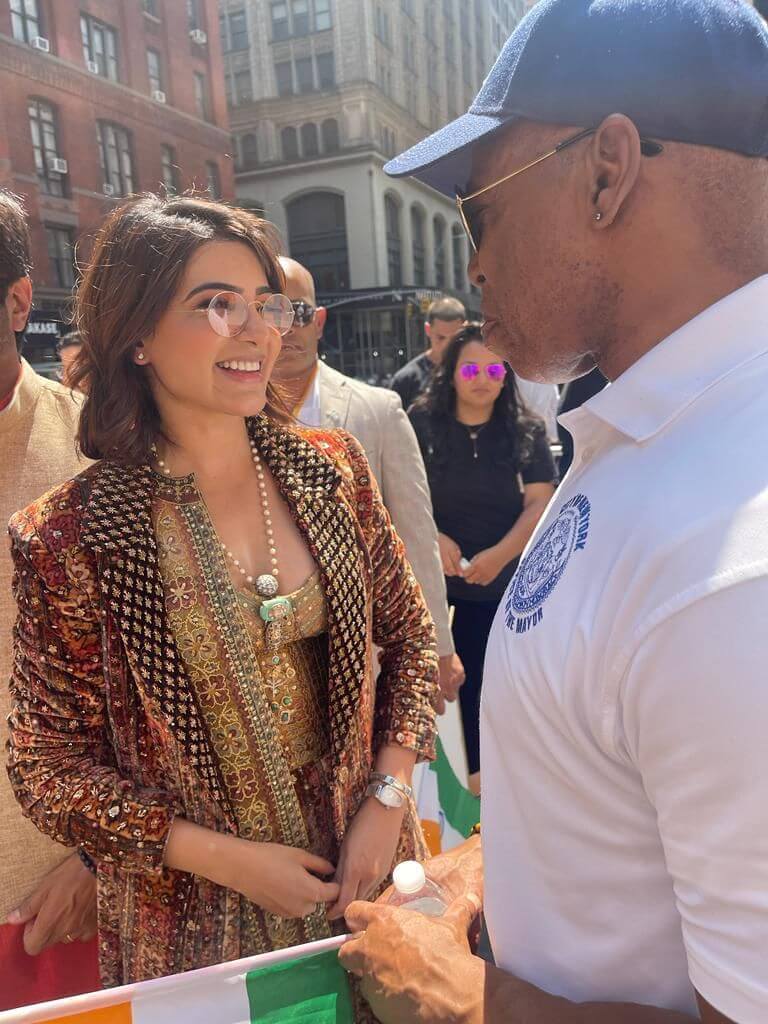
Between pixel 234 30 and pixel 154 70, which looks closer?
pixel 154 70

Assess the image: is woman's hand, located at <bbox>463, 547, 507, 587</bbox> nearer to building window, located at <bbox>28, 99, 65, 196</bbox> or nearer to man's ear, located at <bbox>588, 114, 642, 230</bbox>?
man's ear, located at <bbox>588, 114, 642, 230</bbox>

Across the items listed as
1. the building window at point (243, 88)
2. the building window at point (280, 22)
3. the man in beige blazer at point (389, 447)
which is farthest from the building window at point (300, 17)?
the man in beige blazer at point (389, 447)

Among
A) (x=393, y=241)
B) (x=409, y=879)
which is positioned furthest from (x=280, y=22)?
(x=409, y=879)

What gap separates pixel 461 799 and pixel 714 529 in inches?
97.3

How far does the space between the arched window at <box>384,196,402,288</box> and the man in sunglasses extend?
117 ft

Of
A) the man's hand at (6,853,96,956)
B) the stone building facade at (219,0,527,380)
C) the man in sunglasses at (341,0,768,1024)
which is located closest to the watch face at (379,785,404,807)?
the man in sunglasses at (341,0,768,1024)

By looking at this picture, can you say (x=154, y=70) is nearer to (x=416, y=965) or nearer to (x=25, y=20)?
(x=25, y=20)

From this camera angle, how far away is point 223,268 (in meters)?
1.52

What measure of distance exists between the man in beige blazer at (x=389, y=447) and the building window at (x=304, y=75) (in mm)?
31951

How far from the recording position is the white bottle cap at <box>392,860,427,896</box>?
3.85 feet

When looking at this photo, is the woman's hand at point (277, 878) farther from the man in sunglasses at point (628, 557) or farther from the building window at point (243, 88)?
the building window at point (243, 88)

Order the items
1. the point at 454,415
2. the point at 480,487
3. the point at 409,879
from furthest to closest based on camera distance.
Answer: the point at 454,415 → the point at 480,487 → the point at 409,879

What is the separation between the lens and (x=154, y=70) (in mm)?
15930

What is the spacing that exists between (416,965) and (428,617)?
0.91 meters
